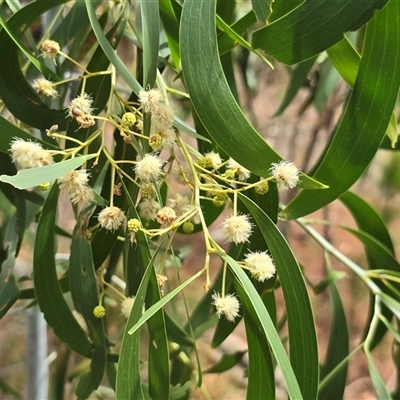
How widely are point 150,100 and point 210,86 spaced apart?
57 mm

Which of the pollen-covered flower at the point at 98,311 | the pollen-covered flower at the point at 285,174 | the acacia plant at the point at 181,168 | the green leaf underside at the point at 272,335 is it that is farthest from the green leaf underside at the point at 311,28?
the pollen-covered flower at the point at 98,311

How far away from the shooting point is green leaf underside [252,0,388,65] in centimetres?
42

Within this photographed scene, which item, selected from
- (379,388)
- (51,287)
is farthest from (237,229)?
(379,388)

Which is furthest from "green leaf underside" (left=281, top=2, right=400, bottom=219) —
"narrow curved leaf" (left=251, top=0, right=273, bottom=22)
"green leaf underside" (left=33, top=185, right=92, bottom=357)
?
"green leaf underside" (left=33, top=185, right=92, bottom=357)

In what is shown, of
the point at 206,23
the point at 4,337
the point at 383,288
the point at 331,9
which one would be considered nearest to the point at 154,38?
the point at 206,23

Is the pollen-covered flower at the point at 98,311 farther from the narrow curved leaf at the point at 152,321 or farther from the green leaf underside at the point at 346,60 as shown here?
the green leaf underside at the point at 346,60

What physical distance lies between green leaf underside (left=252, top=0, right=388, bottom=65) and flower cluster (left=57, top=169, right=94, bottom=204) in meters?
0.21

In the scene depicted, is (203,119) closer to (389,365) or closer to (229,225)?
(229,225)

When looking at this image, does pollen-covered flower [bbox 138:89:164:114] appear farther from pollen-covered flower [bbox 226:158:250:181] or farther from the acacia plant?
pollen-covered flower [bbox 226:158:250:181]

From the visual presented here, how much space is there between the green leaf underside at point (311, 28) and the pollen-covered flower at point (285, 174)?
0.10 m

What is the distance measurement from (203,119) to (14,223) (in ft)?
1.23

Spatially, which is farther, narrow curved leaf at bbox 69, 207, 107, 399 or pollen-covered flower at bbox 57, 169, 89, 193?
narrow curved leaf at bbox 69, 207, 107, 399

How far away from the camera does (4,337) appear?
1.97 m

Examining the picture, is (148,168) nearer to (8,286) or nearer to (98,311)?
(98,311)
